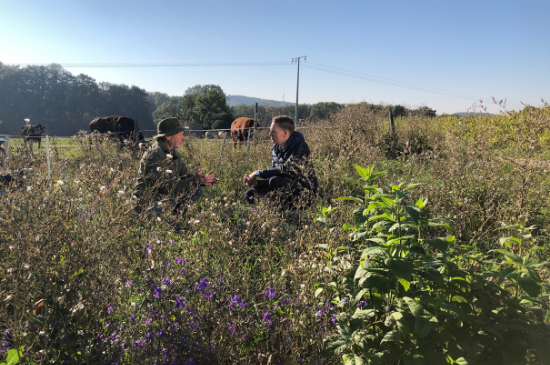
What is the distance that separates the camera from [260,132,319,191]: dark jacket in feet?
13.5

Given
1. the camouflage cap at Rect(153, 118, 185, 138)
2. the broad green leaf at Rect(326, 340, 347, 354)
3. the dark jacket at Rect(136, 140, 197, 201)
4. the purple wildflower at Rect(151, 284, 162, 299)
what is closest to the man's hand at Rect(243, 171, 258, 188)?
the dark jacket at Rect(136, 140, 197, 201)

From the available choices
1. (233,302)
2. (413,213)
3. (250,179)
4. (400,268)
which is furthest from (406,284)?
(250,179)

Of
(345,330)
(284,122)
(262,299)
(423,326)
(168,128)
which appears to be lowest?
(262,299)

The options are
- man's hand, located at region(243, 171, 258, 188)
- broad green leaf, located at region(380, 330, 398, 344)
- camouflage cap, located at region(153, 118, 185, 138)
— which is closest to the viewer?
broad green leaf, located at region(380, 330, 398, 344)

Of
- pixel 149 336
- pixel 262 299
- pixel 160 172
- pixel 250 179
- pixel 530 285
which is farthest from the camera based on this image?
pixel 250 179

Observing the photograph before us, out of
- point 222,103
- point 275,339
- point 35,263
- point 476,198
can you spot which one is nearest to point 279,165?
point 476,198

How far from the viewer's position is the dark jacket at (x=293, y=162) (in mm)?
4121

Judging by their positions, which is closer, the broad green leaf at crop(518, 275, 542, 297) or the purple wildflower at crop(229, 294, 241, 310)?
the broad green leaf at crop(518, 275, 542, 297)

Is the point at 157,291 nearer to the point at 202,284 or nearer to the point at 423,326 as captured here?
the point at 202,284

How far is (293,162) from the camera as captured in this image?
13.4 ft

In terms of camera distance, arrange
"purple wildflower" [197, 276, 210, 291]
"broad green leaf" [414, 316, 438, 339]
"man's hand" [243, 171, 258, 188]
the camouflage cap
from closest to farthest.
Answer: "broad green leaf" [414, 316, 438, 339] → "purple wildflower" [197, 276, 210, 291] → the camouflage cap → "man's hand" [243, 171, 258, 188]

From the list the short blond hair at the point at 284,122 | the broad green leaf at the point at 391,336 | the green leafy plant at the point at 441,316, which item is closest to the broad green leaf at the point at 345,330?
the green leafy plant at the point at 441,316

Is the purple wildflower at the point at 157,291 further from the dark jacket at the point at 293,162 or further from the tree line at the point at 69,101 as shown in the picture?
the tree line at the point at 69,101

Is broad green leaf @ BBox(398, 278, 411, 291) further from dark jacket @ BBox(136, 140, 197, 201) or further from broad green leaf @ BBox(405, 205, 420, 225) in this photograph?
dark jacket @ BBox(136, 140, 197, 201)
